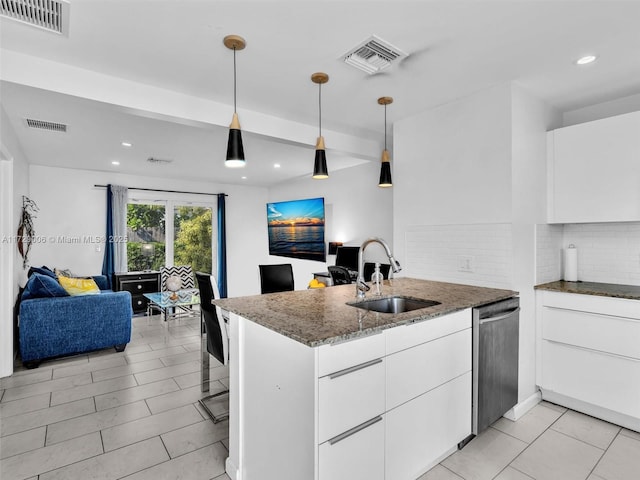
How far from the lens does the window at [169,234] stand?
645cm

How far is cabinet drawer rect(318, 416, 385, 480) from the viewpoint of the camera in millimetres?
1367

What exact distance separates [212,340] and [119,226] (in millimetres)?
4528

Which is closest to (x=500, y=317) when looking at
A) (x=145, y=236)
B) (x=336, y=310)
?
(x=336, y=310)

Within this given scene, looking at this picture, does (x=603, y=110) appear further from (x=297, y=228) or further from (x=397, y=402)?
(x=297, y=228)

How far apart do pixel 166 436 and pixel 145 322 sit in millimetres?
3592

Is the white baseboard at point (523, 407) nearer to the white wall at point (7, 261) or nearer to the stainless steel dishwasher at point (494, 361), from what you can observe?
the stainless steel dishwasher at point (494, 361)

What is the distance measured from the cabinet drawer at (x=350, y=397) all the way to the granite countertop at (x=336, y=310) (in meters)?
0.16

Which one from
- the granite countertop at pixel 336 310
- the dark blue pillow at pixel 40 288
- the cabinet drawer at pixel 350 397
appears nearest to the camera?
the cabinet drawer at pixel 350 397

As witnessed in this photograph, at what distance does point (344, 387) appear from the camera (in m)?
1.43

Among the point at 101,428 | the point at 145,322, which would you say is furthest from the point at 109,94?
the point at 145,322

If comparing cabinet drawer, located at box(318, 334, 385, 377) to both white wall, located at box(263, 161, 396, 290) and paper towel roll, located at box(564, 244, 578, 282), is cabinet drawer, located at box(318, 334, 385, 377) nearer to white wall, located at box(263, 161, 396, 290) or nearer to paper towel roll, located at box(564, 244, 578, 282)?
paper towel roll, located at box(564, 244, 578, 282)

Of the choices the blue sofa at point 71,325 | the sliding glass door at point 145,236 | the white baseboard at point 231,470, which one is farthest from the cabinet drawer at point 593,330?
the sliding glass door at point 145,236

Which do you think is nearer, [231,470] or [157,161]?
[231,470]

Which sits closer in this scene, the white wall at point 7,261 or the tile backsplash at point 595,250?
the tile backsplash at point 595,250
